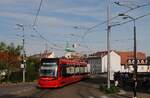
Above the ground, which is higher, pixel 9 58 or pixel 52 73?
pixel 9 58

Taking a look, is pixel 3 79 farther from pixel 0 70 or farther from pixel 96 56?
pixel 96 56

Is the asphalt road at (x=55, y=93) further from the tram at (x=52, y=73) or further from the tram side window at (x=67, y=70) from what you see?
the tram side window at (x=67, y=70)

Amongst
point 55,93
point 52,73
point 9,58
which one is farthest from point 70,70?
point 9,58

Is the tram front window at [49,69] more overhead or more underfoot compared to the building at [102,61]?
more underfoot

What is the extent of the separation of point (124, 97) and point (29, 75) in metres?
45.2

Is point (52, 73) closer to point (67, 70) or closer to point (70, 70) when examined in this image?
point (67, 70)

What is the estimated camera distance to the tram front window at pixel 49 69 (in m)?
45.1

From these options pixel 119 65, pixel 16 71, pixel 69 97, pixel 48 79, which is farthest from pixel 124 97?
pixel 119 65

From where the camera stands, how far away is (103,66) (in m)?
171

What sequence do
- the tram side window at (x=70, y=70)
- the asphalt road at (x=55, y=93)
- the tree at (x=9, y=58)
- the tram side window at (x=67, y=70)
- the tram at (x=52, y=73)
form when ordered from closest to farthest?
the asphalt road at (x=55, y=93) < the tram at (x=52, y=73) < the tram side window at (x=67, y=70) < the tram side window at (x=70, y=70) < the tree at (x=9, y=58)

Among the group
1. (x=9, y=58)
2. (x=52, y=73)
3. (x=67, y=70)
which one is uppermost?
(x=9, y=58)

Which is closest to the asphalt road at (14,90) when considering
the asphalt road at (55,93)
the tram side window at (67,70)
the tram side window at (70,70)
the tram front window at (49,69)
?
the asphalt road at (55,93)

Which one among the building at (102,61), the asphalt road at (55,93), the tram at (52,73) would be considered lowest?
the asphalt road at (55,93)

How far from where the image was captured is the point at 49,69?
149ft
